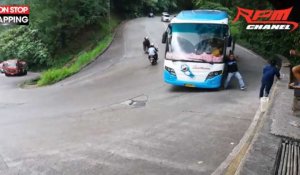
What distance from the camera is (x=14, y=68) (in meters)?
42.3

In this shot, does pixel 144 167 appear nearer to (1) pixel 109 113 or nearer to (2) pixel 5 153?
A: (2) pixel 5 153

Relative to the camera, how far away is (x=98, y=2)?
4256 cm

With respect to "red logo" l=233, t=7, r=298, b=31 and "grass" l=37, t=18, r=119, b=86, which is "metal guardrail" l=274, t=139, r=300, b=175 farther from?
"grass" l=37, t=18, r=119, b=86

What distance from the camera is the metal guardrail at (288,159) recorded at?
6441 millimetres

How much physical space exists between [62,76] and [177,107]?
17.0m

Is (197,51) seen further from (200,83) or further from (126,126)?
(126,126)

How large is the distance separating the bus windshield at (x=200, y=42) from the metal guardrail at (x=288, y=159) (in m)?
10.6

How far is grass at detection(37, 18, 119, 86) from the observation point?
3138 cm

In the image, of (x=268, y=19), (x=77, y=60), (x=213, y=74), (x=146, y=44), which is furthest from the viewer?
(x=77, y=60)

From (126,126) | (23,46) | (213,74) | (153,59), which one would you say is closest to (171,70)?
(213,74)

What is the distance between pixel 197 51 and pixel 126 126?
6.40 m

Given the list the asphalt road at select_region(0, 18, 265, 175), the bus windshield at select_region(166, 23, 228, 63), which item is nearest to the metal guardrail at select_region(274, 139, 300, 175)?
the asphalt road at select_region(0, 18, 265, 175)

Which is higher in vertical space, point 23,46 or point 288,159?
point 288,159

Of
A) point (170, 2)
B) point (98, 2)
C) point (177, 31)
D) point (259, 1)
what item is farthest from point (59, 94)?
point (170, 2)
